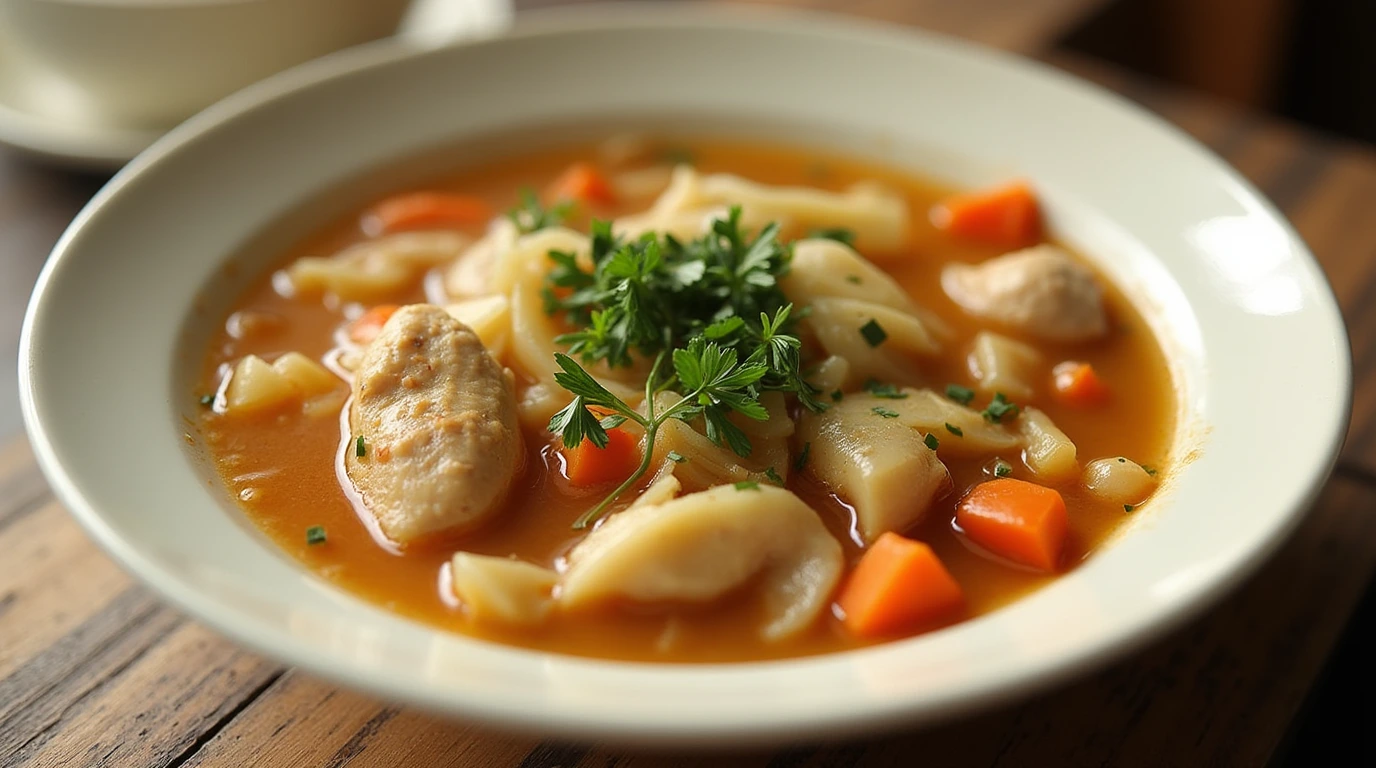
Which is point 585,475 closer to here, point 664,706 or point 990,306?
point 664,706

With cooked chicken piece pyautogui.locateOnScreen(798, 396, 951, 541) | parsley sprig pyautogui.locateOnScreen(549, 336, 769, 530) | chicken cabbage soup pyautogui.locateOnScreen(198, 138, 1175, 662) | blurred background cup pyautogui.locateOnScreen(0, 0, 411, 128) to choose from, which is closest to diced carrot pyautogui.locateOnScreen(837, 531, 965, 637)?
chicken cabbage soup pyautogui.locateOnScreen(198, 138, 1175, 662)

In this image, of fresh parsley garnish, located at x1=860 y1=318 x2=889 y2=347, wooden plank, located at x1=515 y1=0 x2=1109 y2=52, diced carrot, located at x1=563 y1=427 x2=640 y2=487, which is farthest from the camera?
wooden plank, located at x1=515 y1=0 x2=1109 y2=52

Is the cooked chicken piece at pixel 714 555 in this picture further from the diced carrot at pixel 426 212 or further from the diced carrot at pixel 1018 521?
the diced carrot at pixel 426 212

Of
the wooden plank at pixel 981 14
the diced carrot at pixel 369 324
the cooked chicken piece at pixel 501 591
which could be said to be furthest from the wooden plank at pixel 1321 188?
the diced carrot at pixel 369 324

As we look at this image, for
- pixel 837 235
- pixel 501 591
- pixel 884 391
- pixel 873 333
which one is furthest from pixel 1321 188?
pixel 501 591

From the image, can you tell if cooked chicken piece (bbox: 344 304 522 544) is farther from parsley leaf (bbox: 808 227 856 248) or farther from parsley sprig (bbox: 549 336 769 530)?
parsley leaf (bbox: 808 227 856 248)
